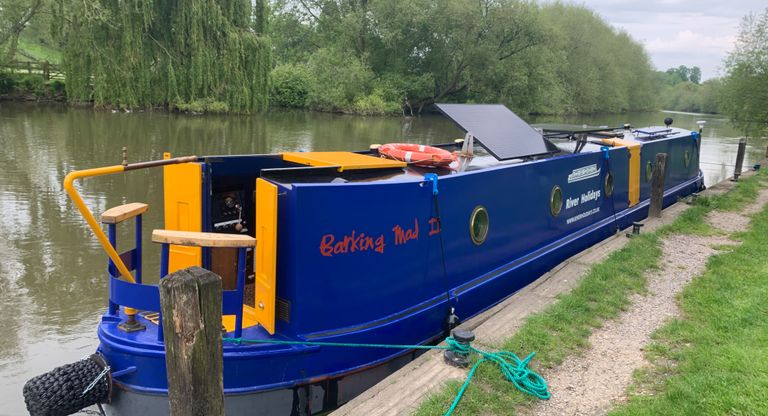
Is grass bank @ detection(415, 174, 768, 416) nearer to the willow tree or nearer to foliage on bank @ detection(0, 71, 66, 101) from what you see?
the willow tree

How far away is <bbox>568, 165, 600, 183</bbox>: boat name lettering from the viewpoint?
7.25 metres

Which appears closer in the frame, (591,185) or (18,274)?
(18,274)

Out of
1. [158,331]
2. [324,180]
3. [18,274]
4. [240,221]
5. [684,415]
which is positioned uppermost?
[324,180]

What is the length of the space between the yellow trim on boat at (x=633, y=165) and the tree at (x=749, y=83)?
19404 millimetres

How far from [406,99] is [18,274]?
3782 centimetres

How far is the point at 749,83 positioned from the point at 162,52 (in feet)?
83.9

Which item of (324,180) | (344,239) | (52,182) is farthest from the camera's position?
(52,182)

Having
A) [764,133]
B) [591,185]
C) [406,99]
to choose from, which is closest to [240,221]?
[591,185]

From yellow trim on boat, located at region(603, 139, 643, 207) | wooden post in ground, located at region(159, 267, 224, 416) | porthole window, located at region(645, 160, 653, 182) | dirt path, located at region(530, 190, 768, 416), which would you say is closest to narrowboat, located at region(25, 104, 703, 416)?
wooden post in ground, located at region(159, 267, 224, 416)

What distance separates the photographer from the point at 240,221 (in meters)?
5.21

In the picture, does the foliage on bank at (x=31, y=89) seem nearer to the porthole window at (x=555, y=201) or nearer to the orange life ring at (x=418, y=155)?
the orange life ring at (x=418, y=155)

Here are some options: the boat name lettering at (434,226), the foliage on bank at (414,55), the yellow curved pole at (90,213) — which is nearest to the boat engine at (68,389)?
the yellow curved pole at (90,213)

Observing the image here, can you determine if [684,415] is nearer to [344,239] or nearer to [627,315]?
[627,315]

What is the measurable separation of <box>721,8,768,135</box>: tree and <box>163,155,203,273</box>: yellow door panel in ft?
88.5
